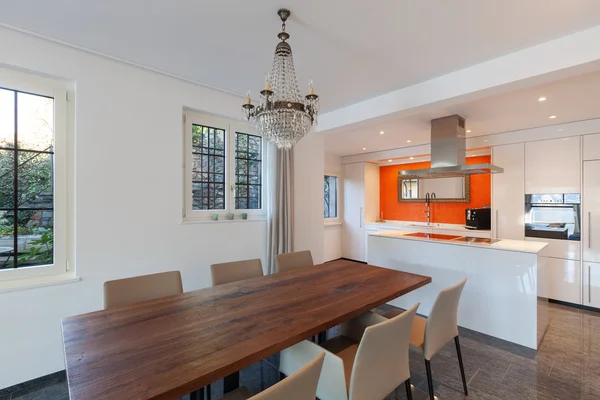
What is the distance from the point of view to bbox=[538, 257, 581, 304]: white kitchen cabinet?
3586 mm

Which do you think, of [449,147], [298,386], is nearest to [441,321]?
[298,386]

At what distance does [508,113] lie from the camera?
3346 mm

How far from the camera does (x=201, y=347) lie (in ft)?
3.77

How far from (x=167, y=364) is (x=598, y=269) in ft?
16.1

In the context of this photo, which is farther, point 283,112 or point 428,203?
point 428,203

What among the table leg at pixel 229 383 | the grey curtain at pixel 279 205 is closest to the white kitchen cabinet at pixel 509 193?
the grey curtain at pixel 279 205

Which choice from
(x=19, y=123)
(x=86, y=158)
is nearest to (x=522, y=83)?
(x=86, y=158)

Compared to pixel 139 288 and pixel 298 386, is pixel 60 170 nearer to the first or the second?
pixel 139 288

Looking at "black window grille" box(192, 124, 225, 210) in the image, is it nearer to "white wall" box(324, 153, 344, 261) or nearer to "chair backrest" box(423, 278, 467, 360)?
"chair backrest" box(423, 278, 467, 360)

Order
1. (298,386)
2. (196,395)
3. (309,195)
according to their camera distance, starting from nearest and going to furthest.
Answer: (298,386), (196,395), (309,195)

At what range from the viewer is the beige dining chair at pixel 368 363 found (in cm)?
122

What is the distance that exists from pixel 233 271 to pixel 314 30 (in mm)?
1978

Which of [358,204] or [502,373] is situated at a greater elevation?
[358,204]

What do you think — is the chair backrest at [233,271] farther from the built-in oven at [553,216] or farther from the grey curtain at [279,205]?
the built-in oven at [553,216]
